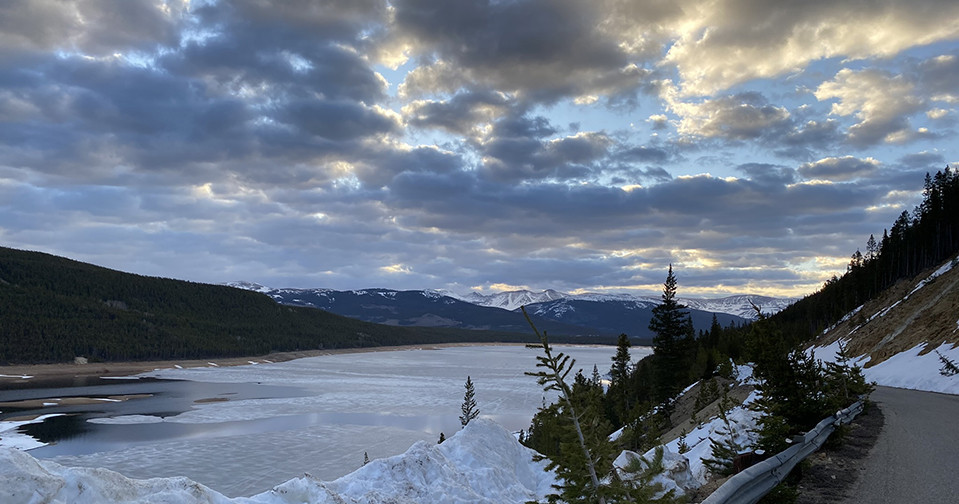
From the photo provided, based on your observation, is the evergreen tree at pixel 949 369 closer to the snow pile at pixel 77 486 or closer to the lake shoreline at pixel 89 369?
the snow pile at pixel 77 486

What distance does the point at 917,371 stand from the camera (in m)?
36.2

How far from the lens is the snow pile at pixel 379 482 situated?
5.83 m

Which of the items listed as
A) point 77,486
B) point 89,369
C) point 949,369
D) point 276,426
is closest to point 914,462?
point 77,486

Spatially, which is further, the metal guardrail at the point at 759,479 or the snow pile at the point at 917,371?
the snow pile at the point at 917,371

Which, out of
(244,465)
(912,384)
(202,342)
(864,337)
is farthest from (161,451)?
(202,342)

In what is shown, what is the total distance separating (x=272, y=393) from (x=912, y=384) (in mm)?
85841

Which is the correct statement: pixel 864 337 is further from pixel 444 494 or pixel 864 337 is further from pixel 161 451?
pixel 161 451

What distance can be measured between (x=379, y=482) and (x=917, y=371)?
4045 cm

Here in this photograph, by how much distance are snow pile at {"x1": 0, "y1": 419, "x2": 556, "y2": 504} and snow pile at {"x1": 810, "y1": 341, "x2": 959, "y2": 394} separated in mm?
25920

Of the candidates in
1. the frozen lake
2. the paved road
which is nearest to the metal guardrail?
the paved road

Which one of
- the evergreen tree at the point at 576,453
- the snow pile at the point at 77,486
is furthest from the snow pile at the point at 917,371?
the snow pile at the point at 77,486

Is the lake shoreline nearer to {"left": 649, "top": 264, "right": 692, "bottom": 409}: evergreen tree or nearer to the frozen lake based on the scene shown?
the frozen lake

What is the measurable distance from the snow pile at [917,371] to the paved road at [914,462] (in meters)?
15.8

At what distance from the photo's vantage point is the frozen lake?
3999cm
